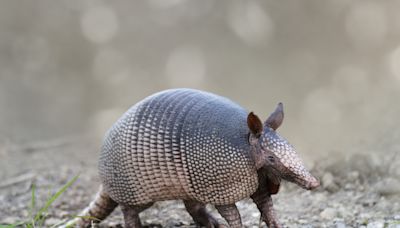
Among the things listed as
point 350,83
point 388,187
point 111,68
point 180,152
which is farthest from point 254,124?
point 111,68

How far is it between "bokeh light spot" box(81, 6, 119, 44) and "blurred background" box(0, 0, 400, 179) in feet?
0.12

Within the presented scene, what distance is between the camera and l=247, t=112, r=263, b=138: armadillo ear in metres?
4.10

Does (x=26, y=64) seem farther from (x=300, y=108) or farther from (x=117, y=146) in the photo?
(x=117, y=146)

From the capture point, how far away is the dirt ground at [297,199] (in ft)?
18.1

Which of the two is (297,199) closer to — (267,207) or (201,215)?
(201,215)

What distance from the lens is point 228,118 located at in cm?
443

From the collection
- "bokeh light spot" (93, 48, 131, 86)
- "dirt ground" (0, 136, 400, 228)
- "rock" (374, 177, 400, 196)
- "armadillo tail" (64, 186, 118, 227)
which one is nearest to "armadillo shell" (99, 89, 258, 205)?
"armadillo tail" (64, 186, 118, 227)

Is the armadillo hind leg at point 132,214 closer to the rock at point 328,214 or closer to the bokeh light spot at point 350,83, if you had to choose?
the rock at point 328,214

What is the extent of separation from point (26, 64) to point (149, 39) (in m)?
4.47

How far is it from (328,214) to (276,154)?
1.83 metres

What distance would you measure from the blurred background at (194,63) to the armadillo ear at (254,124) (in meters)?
8.10

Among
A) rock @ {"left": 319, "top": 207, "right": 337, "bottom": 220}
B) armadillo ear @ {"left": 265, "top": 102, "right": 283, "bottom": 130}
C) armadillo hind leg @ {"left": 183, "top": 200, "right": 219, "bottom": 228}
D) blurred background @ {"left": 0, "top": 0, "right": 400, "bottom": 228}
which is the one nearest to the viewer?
armadillo ear @ {"left": 265, "top": 102, "right": 283, "bottom": 130}

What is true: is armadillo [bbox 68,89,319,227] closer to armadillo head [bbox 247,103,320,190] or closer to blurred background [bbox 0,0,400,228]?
armadillo head [bbox 247,103,320,190]

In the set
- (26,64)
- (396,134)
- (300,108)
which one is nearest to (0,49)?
(26,64)
